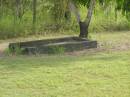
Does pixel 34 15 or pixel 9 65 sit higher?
pixel 34 15

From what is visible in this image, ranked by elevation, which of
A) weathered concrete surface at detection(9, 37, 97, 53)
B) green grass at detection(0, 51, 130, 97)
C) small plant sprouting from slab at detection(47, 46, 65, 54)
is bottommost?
green grass at detection(0, 51, 130, 97)

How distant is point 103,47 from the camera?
12.6 metres

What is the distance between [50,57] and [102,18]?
303 inches

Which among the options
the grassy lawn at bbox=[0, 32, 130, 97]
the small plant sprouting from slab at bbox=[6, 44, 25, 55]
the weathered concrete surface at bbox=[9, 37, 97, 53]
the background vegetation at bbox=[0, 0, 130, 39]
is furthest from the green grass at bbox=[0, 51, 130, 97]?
the background vegetation at bbox=[0, 0, 130, 39]

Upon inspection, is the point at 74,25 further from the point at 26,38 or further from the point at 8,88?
the point at 8,88

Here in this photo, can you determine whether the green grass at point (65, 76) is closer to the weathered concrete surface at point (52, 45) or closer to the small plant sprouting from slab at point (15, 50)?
the small plant sprouting from slab at point (15, 50)

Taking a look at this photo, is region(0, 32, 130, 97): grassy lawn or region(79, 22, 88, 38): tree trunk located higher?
region(79, 22, 88, 38): tree trunk

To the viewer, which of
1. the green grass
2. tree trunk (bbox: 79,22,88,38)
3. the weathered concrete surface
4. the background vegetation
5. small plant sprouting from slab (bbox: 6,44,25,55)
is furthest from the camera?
the background vegetation

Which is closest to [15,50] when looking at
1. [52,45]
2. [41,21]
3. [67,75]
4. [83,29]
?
[52,45]

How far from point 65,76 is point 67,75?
0.11 m

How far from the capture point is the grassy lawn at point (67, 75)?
676cm

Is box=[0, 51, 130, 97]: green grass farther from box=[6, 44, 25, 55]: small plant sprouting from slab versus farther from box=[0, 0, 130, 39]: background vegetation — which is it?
box=[0, 0, 130, 39]: background vegetation

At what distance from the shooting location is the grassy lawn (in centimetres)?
676

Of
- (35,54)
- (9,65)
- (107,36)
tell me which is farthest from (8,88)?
(107,36)
